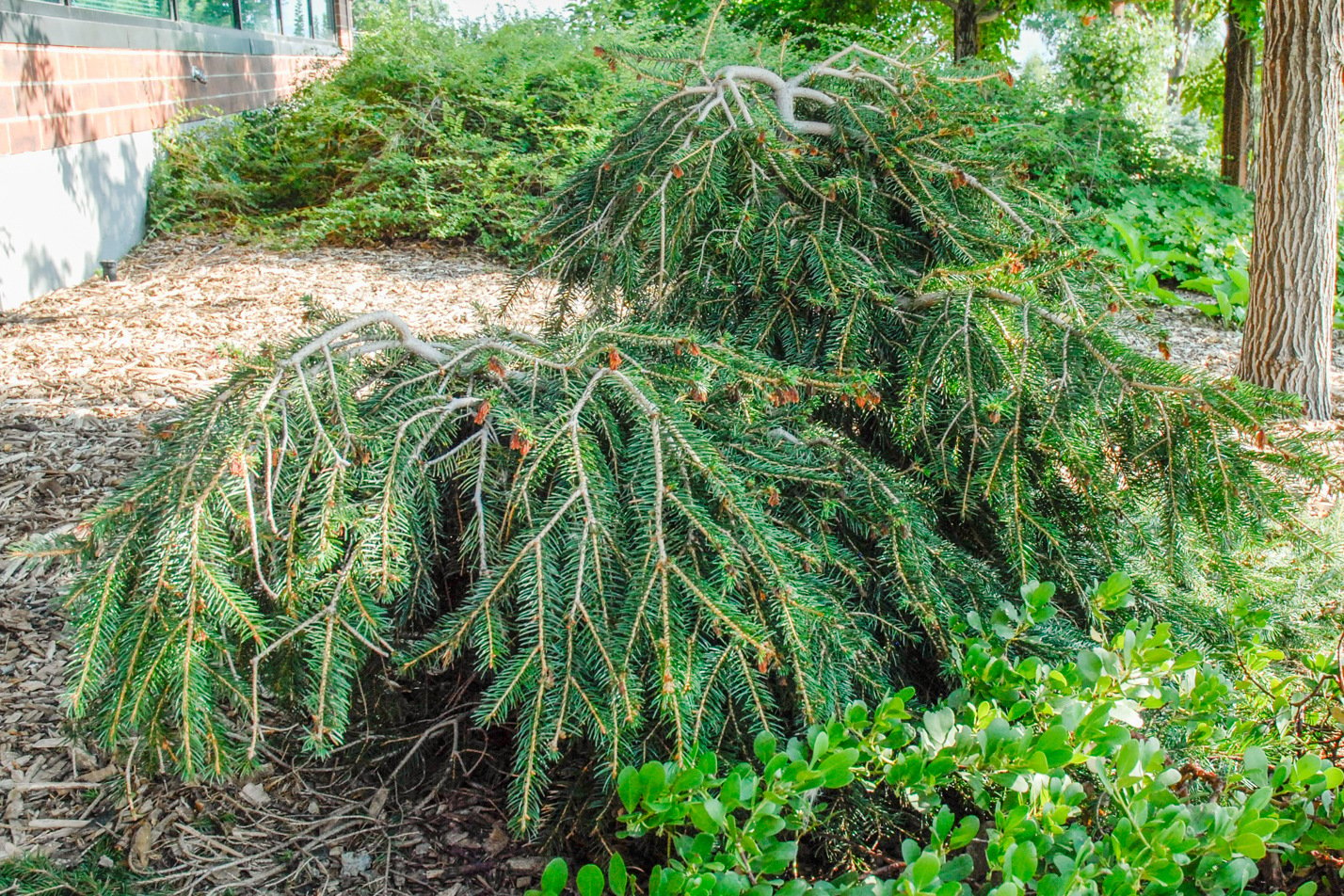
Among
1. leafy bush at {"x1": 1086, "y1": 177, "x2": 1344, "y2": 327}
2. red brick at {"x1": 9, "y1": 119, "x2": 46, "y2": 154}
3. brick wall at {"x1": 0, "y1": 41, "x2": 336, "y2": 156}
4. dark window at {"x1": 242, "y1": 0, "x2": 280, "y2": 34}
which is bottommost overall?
leafy bush at {"x1": 1086, "y1": 177, "x2": 1344, "y2": 327}

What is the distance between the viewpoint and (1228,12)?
27.8 feet

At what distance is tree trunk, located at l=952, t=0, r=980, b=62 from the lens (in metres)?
10.2

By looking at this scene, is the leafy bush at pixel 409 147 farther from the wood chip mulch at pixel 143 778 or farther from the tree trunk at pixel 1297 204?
the tree trunk at pixel 1297 204

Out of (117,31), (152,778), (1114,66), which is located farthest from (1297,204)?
(1114,66)

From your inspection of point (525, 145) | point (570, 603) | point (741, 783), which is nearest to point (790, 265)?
point (570, 603)

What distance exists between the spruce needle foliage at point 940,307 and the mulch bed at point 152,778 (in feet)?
1.83

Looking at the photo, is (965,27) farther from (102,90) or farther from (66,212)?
(66,212)

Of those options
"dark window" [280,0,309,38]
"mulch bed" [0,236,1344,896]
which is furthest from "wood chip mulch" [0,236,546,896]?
"dark window" [280,0,309,38]

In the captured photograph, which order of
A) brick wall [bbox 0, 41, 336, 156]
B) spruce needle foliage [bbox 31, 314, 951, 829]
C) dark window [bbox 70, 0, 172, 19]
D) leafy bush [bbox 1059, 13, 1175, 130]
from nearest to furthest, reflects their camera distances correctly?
1. spruce needle foliage [bbox 31, 314, 951, 829]
2. brick wall [bbox 0, 41, 336, 156]
3. dark window [bbox 70, 0, 172, 19]
4. leafy bush [bbox 1059, 13, 1175, 130]

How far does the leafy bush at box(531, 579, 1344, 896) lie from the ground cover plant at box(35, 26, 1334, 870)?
208 millimetres

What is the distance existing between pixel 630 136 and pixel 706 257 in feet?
1.55

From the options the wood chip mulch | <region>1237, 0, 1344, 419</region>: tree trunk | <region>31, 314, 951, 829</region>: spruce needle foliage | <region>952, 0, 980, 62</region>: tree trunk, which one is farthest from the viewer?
<region>952, 0, 980, 62</region>: tree trunk

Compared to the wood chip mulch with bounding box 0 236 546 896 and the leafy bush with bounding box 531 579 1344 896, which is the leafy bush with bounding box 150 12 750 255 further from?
the leafy bush with bounding box 531 579 1344 896

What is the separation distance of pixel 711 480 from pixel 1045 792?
2.23 feet
